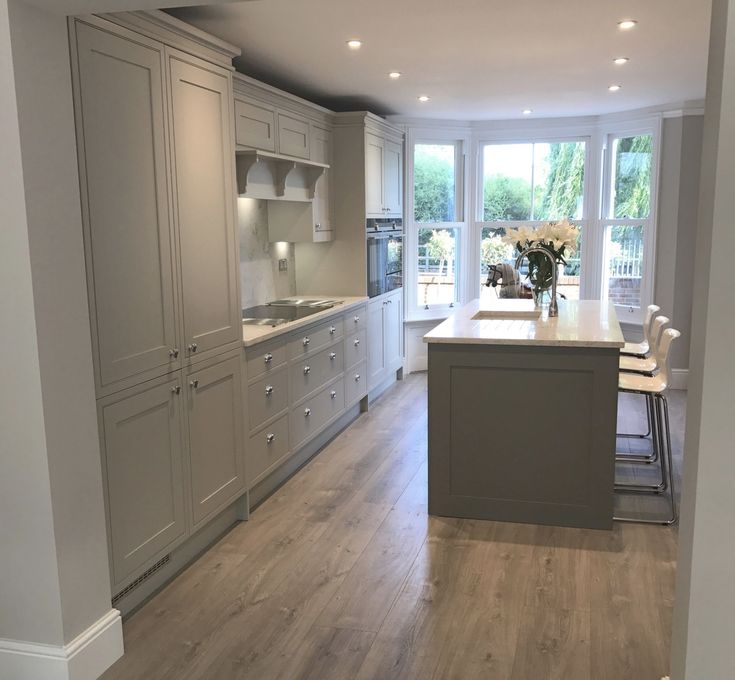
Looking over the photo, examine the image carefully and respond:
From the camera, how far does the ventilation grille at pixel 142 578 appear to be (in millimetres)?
2705

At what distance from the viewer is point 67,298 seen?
7.34 feet

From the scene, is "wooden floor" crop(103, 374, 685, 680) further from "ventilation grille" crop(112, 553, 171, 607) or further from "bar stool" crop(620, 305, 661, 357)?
"bar stool" crop(620, 305, 661, 357)

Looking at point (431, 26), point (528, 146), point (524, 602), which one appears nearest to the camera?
point (524, 602)

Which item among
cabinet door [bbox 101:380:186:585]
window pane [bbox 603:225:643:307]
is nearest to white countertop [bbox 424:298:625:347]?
cabinet door [bbox 101:380:186:585]

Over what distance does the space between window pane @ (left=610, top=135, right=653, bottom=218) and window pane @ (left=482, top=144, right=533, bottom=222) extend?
0.82 metres

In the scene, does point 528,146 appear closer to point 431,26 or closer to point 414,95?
point 414,95

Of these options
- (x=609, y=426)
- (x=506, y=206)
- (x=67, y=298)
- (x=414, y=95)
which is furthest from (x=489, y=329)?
(x=506, y=206)

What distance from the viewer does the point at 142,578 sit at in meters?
2.87

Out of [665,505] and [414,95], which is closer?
[665,505]

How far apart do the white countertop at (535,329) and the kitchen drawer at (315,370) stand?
33.8 inches

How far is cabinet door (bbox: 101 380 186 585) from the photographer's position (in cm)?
259

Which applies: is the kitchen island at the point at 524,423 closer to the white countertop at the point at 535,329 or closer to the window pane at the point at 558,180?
the white countertop at the point at 535,329

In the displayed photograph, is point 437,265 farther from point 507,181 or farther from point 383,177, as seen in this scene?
point 383,177

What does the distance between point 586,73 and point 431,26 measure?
171 cm
